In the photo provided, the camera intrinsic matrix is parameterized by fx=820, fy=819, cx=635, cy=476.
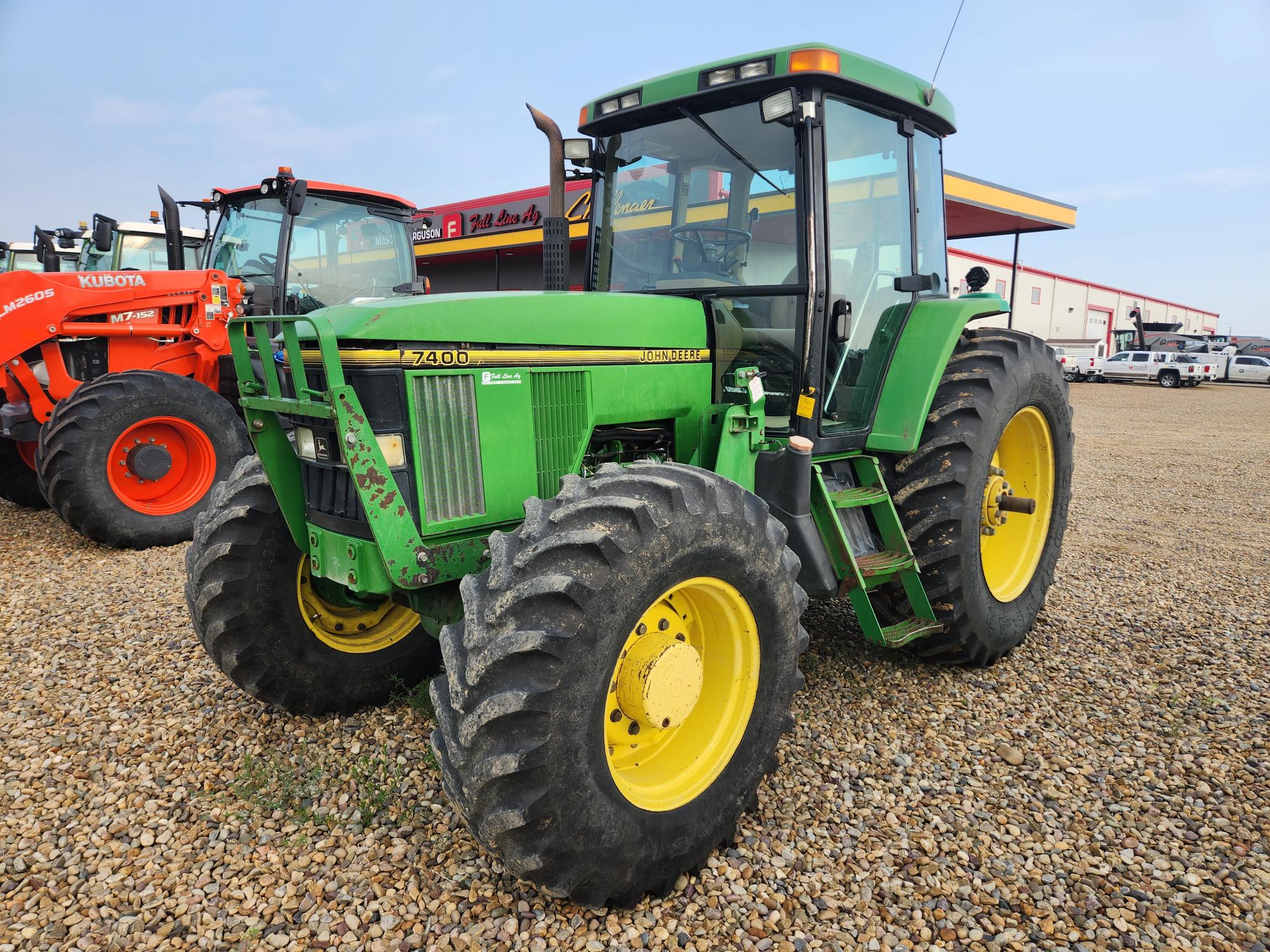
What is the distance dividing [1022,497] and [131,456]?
573cm

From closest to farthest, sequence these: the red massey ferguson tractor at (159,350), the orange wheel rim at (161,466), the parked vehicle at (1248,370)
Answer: the red massey ferguson tractor at (159,350) < the orange wheel rim at (161,466) < the parked vehicle at (1248,370)

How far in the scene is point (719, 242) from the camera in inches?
130

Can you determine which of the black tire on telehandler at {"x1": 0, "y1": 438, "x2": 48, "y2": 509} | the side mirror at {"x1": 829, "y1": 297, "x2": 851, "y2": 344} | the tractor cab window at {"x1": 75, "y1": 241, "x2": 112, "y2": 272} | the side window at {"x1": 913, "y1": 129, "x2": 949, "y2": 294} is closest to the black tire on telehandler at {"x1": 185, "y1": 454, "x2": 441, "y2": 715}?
the side mirror at {"x1": 829, "y1": 297, "x2": 851, "y2": 344}

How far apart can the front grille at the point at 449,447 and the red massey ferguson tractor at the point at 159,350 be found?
14.2 ft

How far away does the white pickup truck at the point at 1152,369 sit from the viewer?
2784cm

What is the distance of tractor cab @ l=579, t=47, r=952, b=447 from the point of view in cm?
310

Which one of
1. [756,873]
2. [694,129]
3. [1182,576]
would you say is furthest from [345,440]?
[1182,576]

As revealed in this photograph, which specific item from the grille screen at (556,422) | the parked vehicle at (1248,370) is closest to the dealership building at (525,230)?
the grille screen at (556,422)

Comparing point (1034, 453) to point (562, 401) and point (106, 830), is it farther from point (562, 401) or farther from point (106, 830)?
point (106, 830)

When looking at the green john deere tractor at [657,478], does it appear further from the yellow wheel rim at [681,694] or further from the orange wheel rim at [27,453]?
the orange wheel rim at [27,453]

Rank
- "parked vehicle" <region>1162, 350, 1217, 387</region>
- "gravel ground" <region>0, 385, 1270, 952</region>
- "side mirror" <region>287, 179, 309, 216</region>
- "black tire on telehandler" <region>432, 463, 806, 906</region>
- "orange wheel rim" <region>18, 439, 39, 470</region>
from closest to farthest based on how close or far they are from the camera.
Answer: "black tire on telehandler" <region>432, 463, 806, 906</region>
"gravel ground" <region>0, 385, 1270, 952</region>
"orange wheel rim" <region>18, 439, 39, 470</region>
"side mirror" <region>287, 179, 309, 216</region>
"parked vehicle" <region>1162, 350, 1217, 387</region>

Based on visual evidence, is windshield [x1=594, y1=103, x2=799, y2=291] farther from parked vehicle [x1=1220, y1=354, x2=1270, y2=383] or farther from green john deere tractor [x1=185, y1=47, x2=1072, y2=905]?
parked vehicle [x1=1220, y1=354, x2=1270, y2=383]

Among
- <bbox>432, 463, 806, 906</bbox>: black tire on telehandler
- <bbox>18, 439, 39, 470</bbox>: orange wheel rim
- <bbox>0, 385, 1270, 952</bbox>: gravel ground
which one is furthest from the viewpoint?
<bbox>18, 439, 39, 470</bbox>: orange wheel rim

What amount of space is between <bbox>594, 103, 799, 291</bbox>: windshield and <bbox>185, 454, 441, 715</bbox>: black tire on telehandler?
1.70 metres
